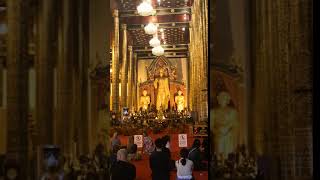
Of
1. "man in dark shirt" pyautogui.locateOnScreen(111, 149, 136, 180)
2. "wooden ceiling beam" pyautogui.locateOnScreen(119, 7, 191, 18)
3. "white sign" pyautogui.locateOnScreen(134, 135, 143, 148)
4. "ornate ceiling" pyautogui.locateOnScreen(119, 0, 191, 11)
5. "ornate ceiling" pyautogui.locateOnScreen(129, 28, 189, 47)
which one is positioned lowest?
"man in dark shirt" pyautogui.locateOnScreen(111, 149, 136, 180)

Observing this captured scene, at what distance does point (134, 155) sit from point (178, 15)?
31.7 feet

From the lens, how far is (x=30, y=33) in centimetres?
534

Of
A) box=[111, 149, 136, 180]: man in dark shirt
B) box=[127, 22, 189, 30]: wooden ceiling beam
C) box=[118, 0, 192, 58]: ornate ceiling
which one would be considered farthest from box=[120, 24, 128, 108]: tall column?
box=[111, 149, 136, 180]: man in dark shirt

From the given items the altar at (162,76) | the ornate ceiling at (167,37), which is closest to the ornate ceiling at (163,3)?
the ornate ceiling at (167,37)

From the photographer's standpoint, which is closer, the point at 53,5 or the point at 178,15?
the point at 53,5

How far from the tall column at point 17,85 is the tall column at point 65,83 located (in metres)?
0.38

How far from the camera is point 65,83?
211 inches

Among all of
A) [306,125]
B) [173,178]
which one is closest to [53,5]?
[306,125]

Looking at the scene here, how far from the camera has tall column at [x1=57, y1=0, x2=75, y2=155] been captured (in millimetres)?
5289

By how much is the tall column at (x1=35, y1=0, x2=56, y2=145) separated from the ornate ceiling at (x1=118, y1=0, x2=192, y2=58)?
44.6 feet

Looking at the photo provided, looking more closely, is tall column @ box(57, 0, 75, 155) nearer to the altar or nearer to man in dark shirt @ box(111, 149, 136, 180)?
man in dark shirt @ box(111, 149, 136, 180)

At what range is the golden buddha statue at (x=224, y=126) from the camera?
519 cm

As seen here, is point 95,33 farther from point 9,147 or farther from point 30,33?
point 9,147

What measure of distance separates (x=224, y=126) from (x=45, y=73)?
212cm
